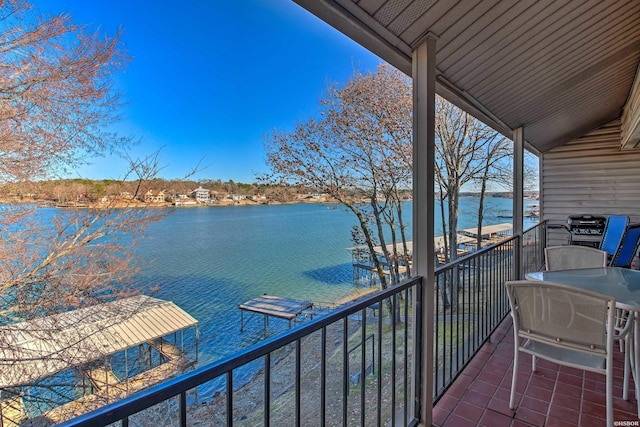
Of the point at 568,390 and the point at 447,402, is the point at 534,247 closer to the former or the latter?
the point at 568,390

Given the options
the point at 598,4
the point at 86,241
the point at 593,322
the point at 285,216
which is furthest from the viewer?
the point at 285,216

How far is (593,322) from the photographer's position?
1617 mm

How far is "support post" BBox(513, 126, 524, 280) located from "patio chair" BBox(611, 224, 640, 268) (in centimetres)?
99

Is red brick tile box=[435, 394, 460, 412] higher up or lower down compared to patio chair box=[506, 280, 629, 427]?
lower down

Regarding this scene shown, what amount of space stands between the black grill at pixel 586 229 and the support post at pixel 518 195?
2.52m

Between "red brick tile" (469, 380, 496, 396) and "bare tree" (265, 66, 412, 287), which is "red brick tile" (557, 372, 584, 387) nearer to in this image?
"red brick tile" (469, 380, 496, 396)

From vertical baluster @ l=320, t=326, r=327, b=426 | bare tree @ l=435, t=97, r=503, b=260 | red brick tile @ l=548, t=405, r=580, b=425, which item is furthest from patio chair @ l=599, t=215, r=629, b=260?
vertical baluster @ l=320, t=326, r=327, b=426

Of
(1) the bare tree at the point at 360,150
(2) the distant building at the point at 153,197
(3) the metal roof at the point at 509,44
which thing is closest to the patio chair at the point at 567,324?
(3) the metal roof at the point at 509,44

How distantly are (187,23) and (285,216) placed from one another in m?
5.62

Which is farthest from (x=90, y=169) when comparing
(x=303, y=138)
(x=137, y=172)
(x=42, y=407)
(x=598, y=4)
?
(x=598, y=4)

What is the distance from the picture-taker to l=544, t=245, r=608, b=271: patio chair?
8.95 feet

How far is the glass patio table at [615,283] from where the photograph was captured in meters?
1.73

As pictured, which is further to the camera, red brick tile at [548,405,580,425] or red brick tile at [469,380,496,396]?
red brick tile at [469,380,496,396]

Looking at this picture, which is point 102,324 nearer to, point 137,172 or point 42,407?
point 42,407
